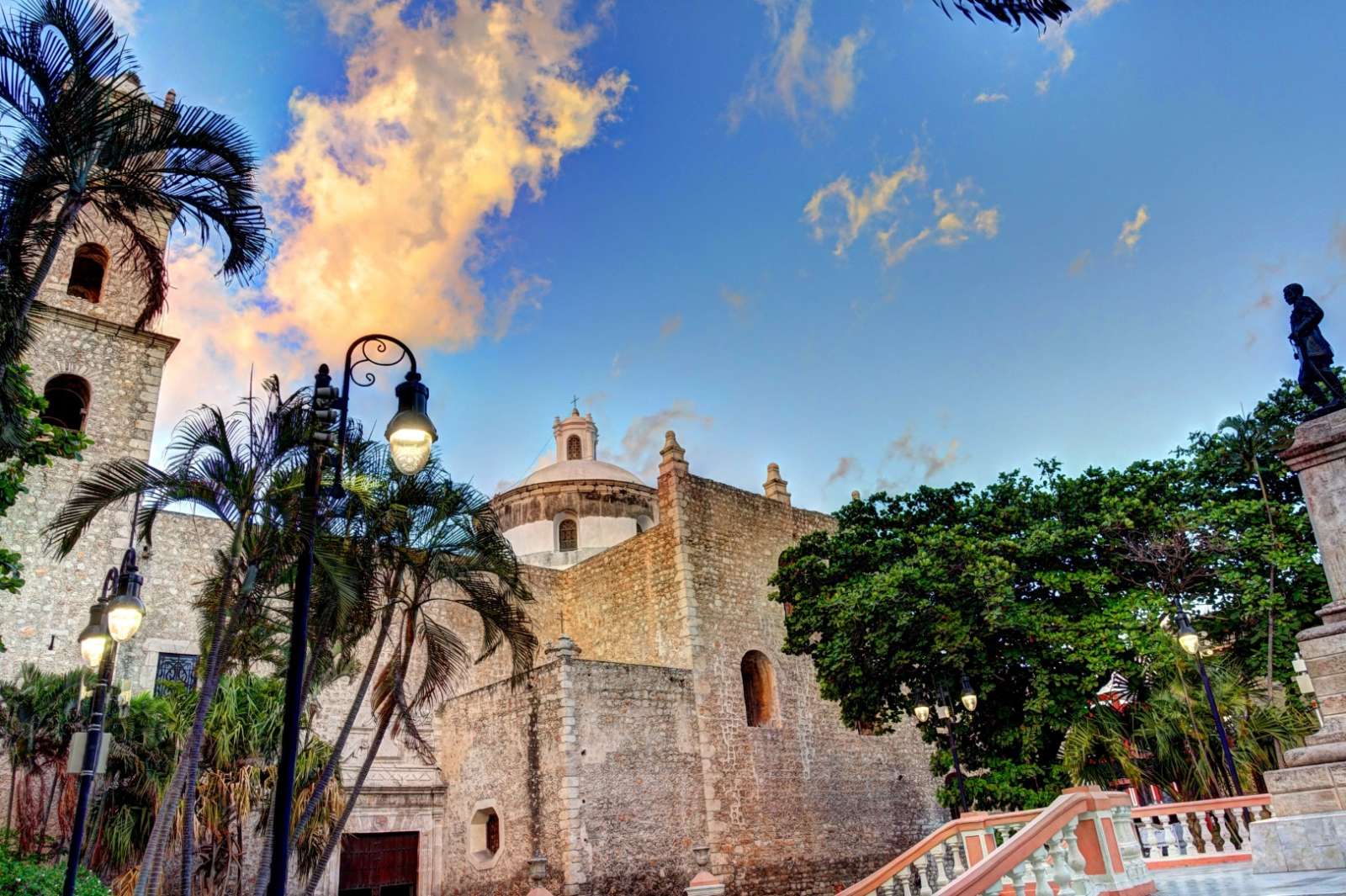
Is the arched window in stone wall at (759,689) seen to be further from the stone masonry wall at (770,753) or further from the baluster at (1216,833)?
the baluster at (1216,833)

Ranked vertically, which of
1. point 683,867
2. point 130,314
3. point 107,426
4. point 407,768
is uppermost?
point 130,314

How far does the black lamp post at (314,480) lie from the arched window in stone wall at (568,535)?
2161 cm

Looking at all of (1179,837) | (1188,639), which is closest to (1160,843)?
(1179,837)

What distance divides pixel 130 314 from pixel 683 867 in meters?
14.1

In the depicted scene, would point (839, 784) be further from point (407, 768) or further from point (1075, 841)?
point (1075, 841)

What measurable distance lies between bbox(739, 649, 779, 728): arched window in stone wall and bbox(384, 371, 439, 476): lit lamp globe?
15044 mm

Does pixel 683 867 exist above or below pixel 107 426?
below

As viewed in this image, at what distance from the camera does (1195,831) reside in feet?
40.3

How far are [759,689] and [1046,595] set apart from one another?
23.5 feet

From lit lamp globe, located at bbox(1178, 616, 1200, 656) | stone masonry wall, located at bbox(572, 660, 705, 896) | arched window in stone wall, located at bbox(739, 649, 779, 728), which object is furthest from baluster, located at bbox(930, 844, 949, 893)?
arched window in stone wall, located at bbox(739, 649, 779, 728)

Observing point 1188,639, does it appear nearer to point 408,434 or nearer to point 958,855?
point 958,855

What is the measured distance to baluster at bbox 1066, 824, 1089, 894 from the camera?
22.4 feet

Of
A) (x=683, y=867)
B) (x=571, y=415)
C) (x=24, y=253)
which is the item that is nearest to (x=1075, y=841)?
(x=24, y=253)

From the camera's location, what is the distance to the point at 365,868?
17188 mm
